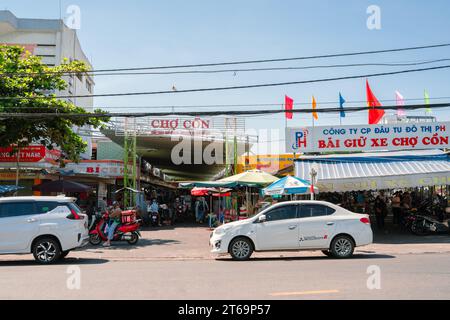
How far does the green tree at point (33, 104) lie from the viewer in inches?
730

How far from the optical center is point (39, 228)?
41.2 feet

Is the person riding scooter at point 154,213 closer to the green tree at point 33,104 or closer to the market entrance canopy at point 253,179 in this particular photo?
the market entrance canopy at point 253,179

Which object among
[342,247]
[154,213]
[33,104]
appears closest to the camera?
[342,247]

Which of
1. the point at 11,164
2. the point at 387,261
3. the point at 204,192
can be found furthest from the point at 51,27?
the point at 387,261

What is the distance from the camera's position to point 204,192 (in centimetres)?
2784

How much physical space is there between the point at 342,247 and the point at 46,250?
8.18 metres

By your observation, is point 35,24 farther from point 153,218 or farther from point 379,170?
point 379,170

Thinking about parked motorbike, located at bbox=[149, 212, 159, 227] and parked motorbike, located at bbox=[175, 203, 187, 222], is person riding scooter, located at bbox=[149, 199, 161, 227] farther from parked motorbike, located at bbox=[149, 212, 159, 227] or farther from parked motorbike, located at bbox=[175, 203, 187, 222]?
parked motorbike, located at bbox=[175, 203, 187, 222]

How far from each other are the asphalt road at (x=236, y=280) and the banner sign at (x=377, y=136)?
10.3m

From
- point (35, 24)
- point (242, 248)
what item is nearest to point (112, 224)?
point (242, 248)

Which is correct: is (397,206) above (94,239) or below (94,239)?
above

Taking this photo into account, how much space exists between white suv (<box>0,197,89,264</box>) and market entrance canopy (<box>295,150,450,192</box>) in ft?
32.5

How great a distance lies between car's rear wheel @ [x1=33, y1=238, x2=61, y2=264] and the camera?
1252 cm
